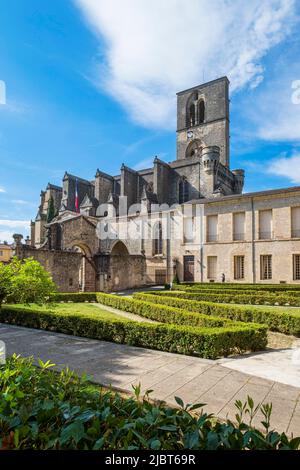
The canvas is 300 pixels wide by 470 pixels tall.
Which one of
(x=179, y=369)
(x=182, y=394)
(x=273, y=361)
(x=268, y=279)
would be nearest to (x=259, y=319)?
(x=273, y=361)

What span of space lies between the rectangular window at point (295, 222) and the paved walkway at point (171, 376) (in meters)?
21.0

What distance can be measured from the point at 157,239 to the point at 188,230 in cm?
478

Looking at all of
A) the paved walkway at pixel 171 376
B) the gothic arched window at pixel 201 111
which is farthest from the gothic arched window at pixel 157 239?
the paved walkway at pixel 171 376

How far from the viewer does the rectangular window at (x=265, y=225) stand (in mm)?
25281

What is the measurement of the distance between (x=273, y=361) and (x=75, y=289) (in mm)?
18402

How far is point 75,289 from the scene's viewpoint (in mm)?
22656

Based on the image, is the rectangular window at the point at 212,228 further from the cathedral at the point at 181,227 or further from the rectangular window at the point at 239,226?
the rectangular window at the point at 239,226

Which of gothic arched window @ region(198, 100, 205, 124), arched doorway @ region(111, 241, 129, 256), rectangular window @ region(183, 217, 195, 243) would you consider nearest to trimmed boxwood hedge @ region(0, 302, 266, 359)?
rectangular window @ region(183, 217, 195, 243)

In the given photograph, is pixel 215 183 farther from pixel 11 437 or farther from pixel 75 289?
pixel 11 437

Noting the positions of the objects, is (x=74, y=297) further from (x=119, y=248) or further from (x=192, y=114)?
(x=192, y=114)

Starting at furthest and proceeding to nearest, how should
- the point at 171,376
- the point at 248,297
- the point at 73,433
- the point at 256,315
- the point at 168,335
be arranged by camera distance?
the point at 248,297
the point at 256,315
the point at 168,335
the point at 171,376
the point at 73,433

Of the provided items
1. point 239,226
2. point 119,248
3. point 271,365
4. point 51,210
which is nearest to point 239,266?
point 239,226

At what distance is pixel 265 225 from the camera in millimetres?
25516

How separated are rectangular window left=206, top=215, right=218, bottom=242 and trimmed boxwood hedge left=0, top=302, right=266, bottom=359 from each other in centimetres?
2052
